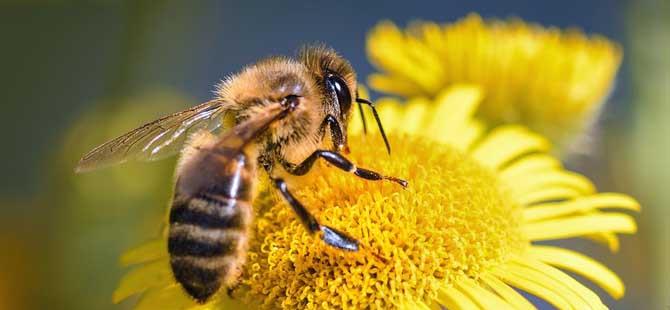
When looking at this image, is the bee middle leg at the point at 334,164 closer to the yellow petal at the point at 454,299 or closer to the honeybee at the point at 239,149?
the honeybee at the point at 239,149


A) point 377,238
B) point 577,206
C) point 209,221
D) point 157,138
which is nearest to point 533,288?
point 377,238

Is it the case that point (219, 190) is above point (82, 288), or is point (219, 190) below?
above

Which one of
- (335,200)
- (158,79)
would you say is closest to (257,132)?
(335,200)

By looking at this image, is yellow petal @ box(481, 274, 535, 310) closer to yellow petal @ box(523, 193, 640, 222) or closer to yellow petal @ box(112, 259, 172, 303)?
yellow petal @ box(523, 193, 640, 222)

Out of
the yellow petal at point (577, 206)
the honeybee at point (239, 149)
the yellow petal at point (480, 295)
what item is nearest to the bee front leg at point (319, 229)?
the honeybee at point (239, 149)

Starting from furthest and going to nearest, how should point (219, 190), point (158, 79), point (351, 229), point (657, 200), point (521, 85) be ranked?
point (158, 79) < point (657, 200) < point (521, 85) < point (351, 229) < point (219, 190)

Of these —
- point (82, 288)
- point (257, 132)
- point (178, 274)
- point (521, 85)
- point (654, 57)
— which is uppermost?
point (654, 57)

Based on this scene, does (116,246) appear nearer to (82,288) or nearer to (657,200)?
(82,288)
